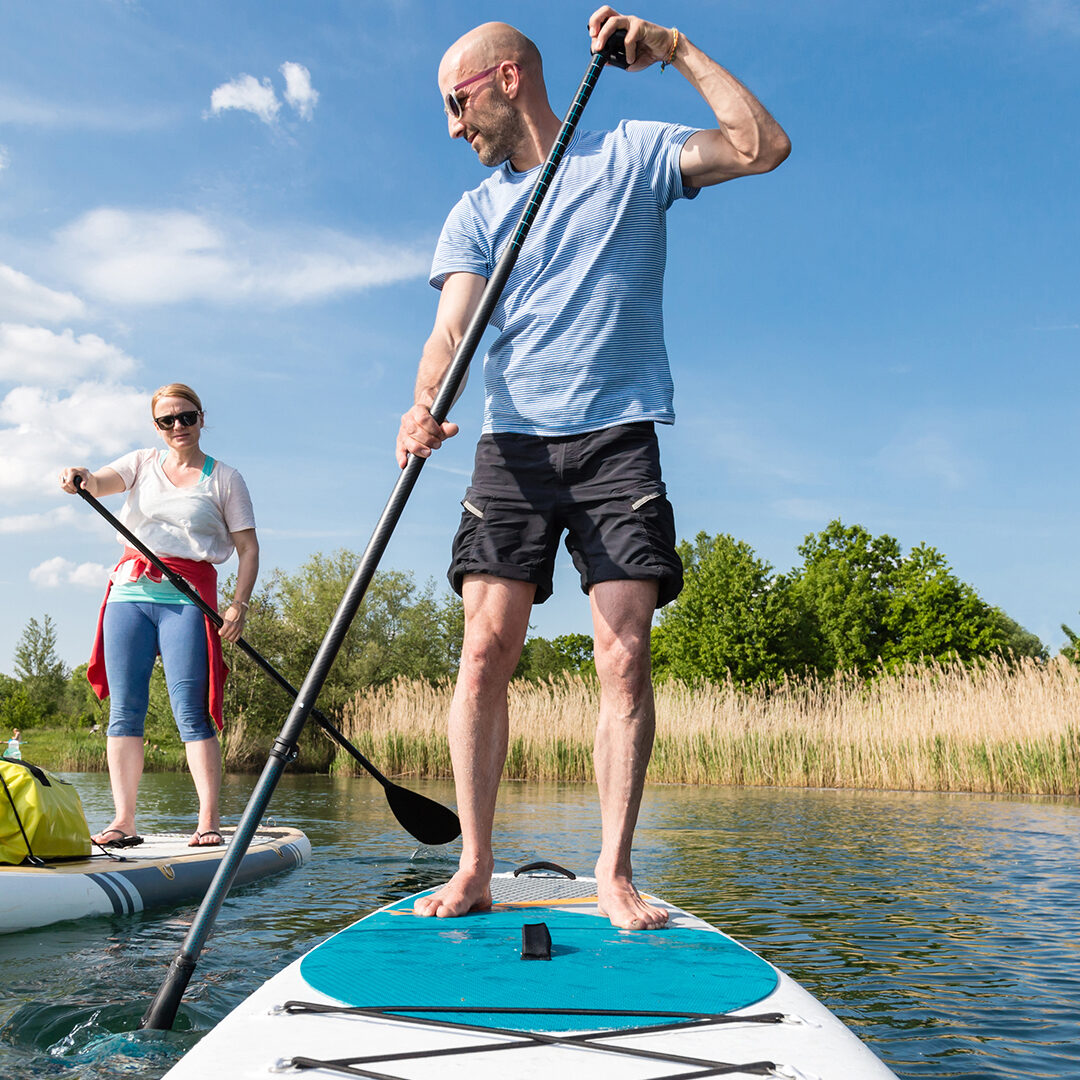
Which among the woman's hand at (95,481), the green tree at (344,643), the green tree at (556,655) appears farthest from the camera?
the green tree at (556,655)

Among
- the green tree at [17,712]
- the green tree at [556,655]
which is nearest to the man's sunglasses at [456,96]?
the green tree at [17,712]

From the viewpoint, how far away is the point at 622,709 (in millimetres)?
2438

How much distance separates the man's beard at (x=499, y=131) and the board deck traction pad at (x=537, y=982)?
2.02 metres

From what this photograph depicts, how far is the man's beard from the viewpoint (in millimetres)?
2662

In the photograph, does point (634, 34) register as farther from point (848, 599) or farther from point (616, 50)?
point (848, 599)

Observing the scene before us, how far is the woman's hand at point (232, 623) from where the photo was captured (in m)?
4.23

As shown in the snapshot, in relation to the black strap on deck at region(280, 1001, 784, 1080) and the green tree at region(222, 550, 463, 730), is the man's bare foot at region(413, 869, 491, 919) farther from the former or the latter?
the green tree at region(222, 550, 463, 730)

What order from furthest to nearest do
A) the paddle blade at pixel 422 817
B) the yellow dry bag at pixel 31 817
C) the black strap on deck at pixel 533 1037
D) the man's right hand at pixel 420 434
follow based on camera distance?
the paddle blade at pixel 422 817, the yellow dry bag at pixel 31 817, the man's right hand at pixel 420 434, the black strap on deck at pixel 533 1037

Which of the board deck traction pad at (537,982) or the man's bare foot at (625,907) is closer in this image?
the board deck traction pad at (537,982)

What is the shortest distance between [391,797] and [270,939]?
0.84 meters

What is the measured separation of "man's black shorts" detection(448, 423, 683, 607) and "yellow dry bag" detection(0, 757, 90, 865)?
1905mm

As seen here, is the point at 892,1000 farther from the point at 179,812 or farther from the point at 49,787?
the point at 179,812

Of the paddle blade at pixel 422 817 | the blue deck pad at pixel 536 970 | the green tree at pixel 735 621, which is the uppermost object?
the green tree at pixel 735 621

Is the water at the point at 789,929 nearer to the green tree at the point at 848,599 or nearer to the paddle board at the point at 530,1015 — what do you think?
the paddle board at the point at 530,1015
